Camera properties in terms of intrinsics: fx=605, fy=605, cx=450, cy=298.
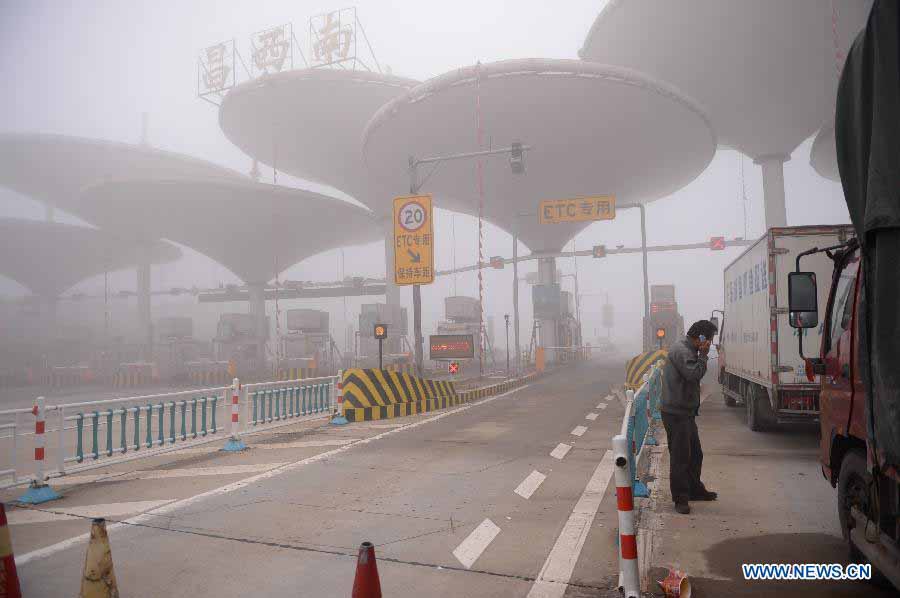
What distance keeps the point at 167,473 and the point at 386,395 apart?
652 centimetres

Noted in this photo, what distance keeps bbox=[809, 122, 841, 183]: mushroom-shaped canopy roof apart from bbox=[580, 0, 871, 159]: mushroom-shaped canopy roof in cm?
626

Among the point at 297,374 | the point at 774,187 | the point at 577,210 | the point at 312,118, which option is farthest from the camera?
the point at 312,118

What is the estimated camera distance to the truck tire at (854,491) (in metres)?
3.91

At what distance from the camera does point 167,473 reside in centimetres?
813

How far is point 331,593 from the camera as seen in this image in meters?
3.99

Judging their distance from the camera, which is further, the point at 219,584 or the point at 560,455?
the point at 560,455

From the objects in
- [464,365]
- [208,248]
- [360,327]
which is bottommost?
[464,365]

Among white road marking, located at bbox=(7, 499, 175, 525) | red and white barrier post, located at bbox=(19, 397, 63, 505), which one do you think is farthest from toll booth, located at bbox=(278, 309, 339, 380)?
white road marking, located at bbox=(7, 499, 175, 525)

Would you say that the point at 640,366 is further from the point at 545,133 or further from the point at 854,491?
the point at 545,133

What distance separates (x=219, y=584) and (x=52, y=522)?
2898mm

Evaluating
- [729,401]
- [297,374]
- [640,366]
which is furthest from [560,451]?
[297,374]

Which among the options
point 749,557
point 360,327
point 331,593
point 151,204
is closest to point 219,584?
point 331,593

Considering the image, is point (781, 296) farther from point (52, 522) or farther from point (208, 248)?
point (208, 248)

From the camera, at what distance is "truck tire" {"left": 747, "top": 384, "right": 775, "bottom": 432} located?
35.2ft
